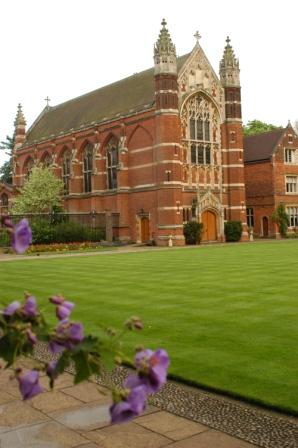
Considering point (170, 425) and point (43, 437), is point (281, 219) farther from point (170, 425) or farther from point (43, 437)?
point (43, 437)

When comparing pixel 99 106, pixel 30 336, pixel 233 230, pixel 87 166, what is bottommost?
pixel 30 336

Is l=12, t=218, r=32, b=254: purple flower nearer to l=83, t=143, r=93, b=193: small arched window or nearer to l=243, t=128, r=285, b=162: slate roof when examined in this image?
l=83, t=143, r=93, b=193: small arched window

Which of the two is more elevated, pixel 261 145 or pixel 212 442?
pixel 261 145

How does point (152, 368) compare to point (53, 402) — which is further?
point (53, 402)

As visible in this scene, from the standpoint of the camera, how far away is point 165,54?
43062 mm

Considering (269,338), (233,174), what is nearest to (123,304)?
(269,338)

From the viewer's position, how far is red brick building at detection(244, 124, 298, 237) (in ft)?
171

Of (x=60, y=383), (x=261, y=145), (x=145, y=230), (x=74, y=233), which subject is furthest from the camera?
(x=261, y=145)

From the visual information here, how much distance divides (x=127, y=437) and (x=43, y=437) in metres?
0.74

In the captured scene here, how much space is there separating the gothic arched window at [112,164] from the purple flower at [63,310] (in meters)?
46.8

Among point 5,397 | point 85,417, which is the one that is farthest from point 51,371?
point 5,397

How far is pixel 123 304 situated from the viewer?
37.5 ft

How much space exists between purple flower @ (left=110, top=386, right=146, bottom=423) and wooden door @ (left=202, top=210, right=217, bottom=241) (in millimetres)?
44265

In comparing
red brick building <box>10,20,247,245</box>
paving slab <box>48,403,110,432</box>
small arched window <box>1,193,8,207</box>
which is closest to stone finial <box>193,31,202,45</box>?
red brick building <box>10,20,247,245</box>
